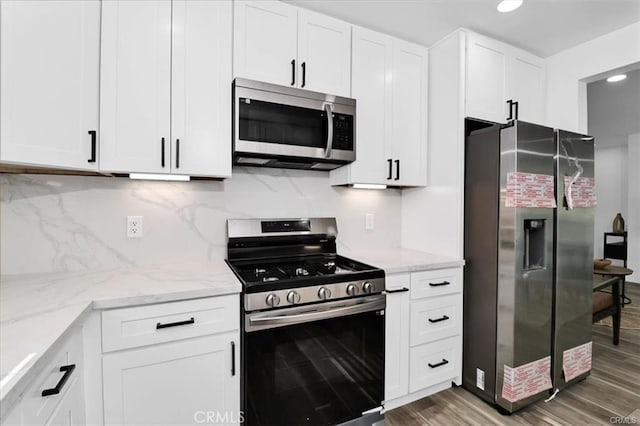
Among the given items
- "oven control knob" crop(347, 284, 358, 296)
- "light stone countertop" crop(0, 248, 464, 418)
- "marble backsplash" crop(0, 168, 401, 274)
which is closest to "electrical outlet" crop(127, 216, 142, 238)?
"marble backsplash" crop(0, 168, 401, 274)

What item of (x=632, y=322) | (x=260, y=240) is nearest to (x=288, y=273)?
(x=260, y=240)

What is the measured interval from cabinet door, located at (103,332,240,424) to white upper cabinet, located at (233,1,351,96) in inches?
Answer: 57.4

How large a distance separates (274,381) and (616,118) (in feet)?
18.8

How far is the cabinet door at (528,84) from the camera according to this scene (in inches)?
96.2

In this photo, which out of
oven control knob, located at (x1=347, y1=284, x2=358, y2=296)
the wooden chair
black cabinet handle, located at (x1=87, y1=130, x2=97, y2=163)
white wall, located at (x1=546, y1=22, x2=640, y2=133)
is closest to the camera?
black cabinet handle, located at (x1=87, y1=130, x2=97, y2=163)

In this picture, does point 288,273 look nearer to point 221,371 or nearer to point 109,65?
point 221,371

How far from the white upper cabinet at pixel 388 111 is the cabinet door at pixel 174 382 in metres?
1.32

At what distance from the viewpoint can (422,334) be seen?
6.77ft

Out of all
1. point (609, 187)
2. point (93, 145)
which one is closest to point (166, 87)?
point (93, 145)

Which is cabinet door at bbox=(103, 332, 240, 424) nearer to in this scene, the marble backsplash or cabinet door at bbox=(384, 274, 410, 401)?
the marble backsplash

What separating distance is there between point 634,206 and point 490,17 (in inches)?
218

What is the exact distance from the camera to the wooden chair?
107 inches

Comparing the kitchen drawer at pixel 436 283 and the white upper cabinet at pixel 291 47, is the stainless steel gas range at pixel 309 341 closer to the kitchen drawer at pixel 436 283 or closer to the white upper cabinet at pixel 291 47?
the kitchen drawer at pixel 436 283

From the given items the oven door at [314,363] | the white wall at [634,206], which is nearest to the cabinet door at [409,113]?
the oven door at [314,363]
